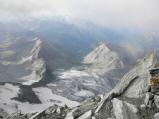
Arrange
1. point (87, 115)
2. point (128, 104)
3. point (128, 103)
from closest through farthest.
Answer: point (128, 104) → point (128, 103) → point (87, 115)

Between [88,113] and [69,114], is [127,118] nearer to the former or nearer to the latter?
[88,113]

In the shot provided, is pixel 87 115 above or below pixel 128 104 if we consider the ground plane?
below

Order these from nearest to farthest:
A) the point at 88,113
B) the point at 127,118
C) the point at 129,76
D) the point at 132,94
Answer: the point at 127,118 → the point at 88,113 → the point at 132,94 → the point at 129,76

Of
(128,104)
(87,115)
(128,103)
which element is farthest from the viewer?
(87,115)

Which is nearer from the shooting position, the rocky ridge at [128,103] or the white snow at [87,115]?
the rocky ridge at [128,103]

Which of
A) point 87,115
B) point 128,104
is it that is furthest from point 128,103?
point 87,115

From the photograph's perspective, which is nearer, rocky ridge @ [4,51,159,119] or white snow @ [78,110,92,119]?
rocky ridge @ [4,51,159,119]

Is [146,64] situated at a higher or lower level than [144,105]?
higher

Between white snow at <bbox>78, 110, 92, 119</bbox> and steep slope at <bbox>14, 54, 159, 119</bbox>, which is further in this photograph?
white snow at <bbox>78, 110, 92, 119</bbox>

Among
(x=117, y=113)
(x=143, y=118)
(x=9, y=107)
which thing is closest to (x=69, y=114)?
(x=117, y=113)

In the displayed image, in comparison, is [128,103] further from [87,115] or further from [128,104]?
[87,115]

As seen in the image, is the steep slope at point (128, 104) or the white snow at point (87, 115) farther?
the white snow at point (87, 115)
